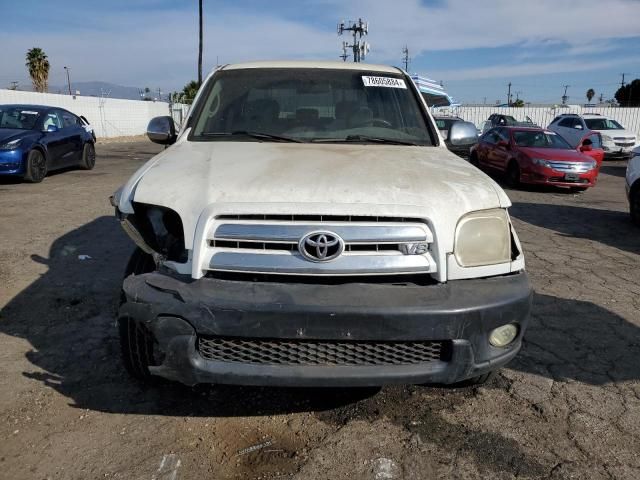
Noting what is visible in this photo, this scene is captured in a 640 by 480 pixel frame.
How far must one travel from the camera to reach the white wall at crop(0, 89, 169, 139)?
2520 cm

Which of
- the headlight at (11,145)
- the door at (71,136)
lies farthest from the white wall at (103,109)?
the headlight at (11,145)

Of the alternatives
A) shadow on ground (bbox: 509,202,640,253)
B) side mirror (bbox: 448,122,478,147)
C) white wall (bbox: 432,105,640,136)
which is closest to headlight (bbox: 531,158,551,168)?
shadow on ground (bbox: 509,202,640,253)

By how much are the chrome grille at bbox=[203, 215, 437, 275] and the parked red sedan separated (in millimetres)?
9526

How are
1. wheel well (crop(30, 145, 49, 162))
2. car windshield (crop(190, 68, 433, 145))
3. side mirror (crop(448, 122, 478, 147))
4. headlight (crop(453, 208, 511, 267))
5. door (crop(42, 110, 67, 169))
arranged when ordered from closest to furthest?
headlight (crop(453, 208, 511, 267)), car windshield (crop(190, 68, 433, 145)), side mirror (crop(448, 122, 478, 147)), wheel well (crop(30, 145, 49, 162)), door (crop(42, 110, 67, 169))

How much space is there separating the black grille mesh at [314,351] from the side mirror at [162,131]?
2.34 m

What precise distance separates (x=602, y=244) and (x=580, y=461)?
5.07 meters

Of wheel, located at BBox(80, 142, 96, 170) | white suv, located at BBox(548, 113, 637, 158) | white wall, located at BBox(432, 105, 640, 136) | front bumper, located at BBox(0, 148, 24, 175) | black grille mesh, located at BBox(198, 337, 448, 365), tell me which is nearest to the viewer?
black grille mesh, located at BBox(198, 337, 448, 365)

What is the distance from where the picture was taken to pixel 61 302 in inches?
169

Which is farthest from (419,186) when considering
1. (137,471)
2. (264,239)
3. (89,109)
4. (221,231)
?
(89,109)

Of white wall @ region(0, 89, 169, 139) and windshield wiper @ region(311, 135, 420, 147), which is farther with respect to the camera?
white wall @ region(0, 89, 169, 139)

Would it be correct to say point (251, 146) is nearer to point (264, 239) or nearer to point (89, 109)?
point (264, 239)

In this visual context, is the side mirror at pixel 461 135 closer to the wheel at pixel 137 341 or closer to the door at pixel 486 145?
the wheel at pixel 137 341

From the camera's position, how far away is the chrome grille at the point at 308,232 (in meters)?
2.35

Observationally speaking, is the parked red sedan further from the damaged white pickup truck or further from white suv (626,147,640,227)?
the damaged white pickup truck
